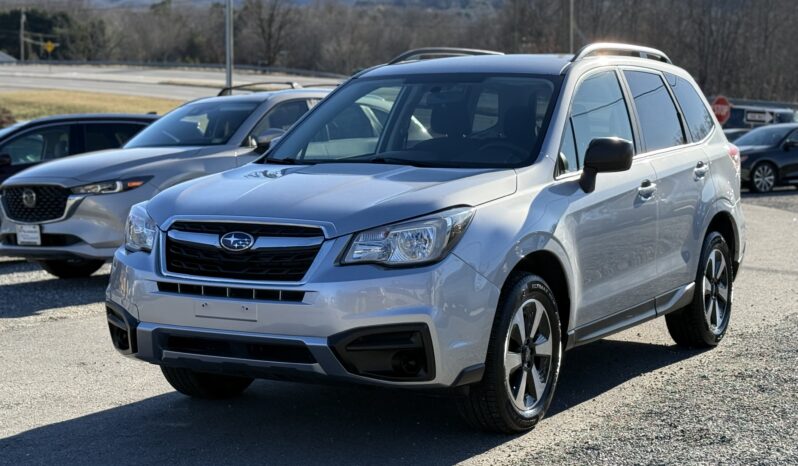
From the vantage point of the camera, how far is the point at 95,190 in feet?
35.5

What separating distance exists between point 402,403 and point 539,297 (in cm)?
111

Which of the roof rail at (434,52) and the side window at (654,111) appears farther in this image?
the roof rail at (434,52)

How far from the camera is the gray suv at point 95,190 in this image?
424 inches

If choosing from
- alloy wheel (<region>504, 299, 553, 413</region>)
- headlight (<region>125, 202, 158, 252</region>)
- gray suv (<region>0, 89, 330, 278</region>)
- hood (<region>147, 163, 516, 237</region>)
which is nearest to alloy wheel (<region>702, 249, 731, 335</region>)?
alloy wheel (<region>504, 299, 553, 413</region>)

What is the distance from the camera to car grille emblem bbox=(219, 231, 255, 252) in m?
5.18

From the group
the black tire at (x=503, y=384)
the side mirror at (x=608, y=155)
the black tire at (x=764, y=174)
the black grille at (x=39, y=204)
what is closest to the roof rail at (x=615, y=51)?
the side mirror at (x=608, y=155)

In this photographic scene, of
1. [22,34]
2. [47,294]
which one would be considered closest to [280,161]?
[47,294]

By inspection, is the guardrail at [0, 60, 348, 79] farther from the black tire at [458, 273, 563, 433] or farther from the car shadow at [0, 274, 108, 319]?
the black tire at [458, 273, 563, 433]

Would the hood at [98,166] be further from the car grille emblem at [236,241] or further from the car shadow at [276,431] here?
the car grille emblem at [236,241]

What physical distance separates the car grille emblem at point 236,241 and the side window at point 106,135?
9233 millimetres

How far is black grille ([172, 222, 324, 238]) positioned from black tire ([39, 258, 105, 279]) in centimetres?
653

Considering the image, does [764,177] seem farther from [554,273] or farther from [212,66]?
[212,66]

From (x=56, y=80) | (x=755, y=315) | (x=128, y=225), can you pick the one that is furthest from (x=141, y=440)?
(x=56, y=80)

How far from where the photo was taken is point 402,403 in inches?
249
